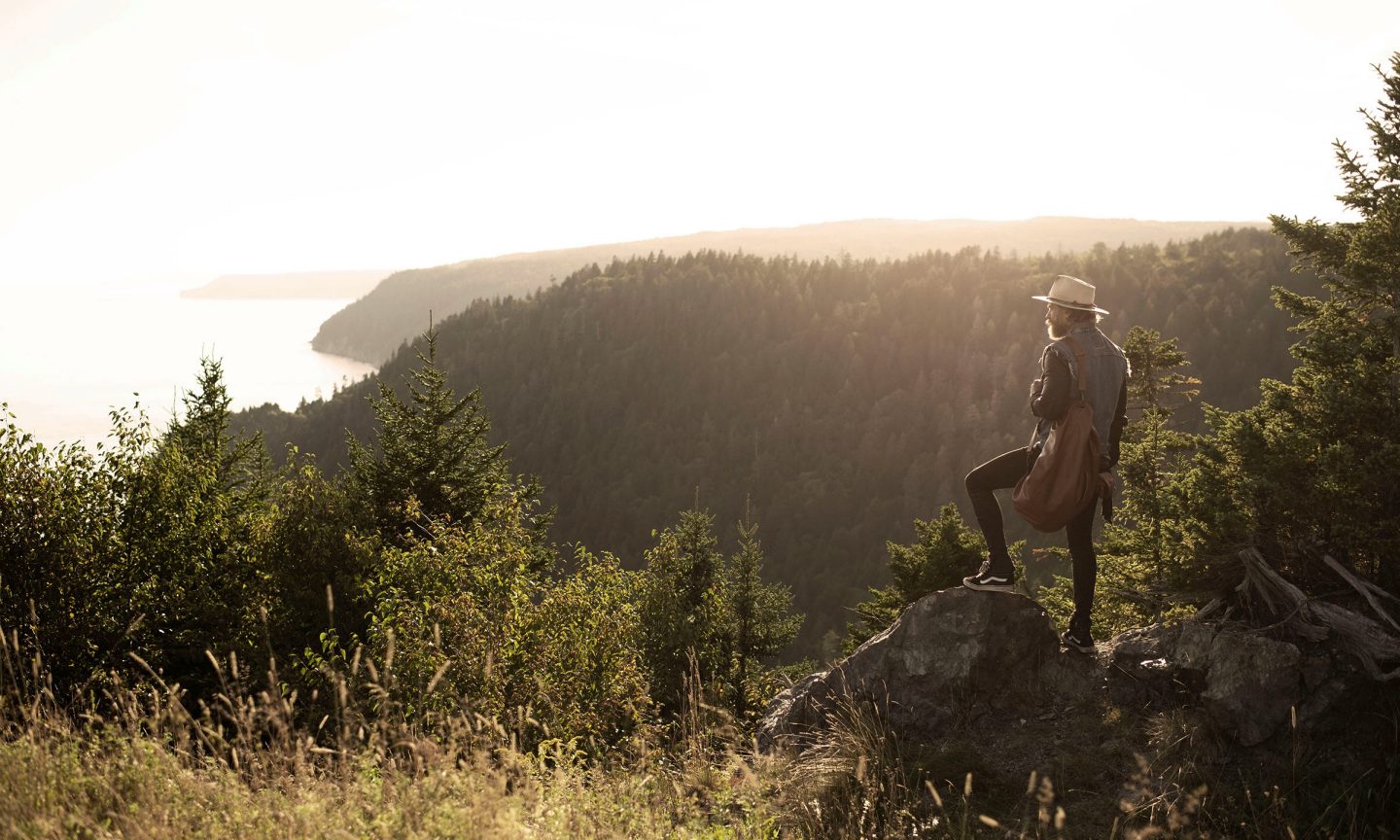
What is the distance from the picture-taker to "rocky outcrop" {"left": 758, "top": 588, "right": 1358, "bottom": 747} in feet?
17.8

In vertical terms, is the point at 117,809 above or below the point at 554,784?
above

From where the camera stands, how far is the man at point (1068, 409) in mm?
5832

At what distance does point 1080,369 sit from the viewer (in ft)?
19.1

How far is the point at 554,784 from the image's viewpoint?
3.94 metres

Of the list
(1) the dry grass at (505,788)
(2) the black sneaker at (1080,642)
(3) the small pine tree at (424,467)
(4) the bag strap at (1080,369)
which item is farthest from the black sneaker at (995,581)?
(3) the small pine tree at (424,467)

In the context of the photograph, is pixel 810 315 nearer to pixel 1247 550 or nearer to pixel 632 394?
pixel 632 394

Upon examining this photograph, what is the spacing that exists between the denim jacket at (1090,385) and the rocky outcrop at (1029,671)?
5.00 feet

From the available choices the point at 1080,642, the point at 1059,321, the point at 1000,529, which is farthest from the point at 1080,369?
the point at 1080,642

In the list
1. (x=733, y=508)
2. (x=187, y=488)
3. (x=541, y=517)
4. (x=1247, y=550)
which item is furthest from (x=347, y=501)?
(x=733, y=508)

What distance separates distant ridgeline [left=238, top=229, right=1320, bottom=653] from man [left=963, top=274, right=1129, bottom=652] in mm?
113155

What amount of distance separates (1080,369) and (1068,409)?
0.32 metres

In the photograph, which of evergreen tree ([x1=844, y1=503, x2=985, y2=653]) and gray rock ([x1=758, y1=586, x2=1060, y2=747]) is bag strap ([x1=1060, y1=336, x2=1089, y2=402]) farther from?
evergreen tree ([x1=844, y1=503, x2=985, y2=653])

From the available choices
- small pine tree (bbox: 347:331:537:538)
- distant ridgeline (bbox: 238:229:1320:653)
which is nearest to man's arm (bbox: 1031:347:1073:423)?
small pine tree (bbox: 347:331:537:538)

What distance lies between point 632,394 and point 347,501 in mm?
143567
